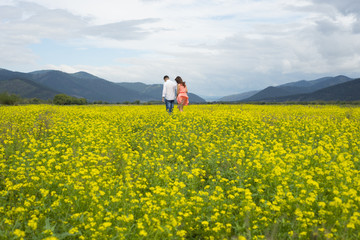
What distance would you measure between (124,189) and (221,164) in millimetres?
3210

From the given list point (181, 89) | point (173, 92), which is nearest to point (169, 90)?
point (173, 92)

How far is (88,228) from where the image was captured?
166 inches

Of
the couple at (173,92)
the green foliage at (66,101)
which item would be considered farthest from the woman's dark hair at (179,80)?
the green foliage at (66,101)

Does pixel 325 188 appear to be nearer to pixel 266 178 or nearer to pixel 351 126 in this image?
pixel 266 178

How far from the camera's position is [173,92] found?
16.8 meters

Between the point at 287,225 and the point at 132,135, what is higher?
the point at 132,135

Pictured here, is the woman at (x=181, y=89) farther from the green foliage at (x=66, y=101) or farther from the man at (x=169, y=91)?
the green foliage at (x=66, y=101)

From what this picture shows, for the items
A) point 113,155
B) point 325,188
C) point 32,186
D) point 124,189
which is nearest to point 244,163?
point 325,188

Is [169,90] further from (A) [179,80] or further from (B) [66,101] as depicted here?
(B) [66,101]

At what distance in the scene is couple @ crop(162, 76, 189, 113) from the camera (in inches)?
656

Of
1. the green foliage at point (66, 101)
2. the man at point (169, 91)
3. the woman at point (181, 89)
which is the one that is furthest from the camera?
the green foliage at point (66, 101)

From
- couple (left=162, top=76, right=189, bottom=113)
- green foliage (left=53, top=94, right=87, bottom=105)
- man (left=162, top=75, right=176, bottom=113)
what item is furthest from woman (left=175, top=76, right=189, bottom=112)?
green foliage (left=53, top=94, right=87, bottom=105)

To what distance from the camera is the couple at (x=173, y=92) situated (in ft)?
54.7

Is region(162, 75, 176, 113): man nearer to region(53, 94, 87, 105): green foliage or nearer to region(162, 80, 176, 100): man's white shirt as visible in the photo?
region(162, 80, 176, 100): man's white shirt
